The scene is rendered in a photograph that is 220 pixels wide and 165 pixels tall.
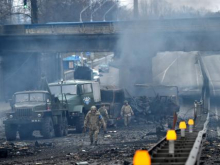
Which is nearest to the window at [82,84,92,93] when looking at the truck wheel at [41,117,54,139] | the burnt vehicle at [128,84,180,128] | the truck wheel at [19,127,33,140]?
the truck wheel at [41,117,54,139]

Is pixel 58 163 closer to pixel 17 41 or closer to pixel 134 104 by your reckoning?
pixel 134 104

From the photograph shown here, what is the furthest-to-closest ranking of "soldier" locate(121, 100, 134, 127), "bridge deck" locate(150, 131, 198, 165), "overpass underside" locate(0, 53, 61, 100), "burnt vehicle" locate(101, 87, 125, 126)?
"overpass underside" locate(0, 53, 61, 100) → "burnt vehicle" locate(101, 87, 125, 126) → "soldier" locate(121, 100, 134, 127) → "bridge deck" locate(150, 131, 198, 165)

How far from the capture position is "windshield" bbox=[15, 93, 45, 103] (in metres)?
24.6

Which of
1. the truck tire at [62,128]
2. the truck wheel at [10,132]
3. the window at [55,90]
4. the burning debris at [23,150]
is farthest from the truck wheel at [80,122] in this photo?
the burning debris at [23,150]

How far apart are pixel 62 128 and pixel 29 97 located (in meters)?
2.04

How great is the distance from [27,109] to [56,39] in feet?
72.2

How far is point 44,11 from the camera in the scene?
251 feet

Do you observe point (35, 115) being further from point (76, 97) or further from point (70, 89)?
point (70, 89)

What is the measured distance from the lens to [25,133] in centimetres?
2488

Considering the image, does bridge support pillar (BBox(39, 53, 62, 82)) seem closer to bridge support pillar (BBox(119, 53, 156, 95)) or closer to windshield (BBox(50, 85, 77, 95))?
bridge support pillar (BBox(119, 53, 156, 95))

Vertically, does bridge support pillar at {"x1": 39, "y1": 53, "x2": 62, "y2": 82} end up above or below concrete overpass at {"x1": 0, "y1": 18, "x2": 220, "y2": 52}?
below

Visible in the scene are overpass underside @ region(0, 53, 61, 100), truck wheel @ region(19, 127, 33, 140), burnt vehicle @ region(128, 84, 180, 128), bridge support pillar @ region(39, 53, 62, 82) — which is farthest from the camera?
bridge support pillar @ region(39, 53, 62, 82)

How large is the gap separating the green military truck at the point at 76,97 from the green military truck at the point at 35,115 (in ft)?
2.70

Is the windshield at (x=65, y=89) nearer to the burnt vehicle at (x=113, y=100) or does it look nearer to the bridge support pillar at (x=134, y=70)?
the burnt vehicle at (x=113, y=100)
